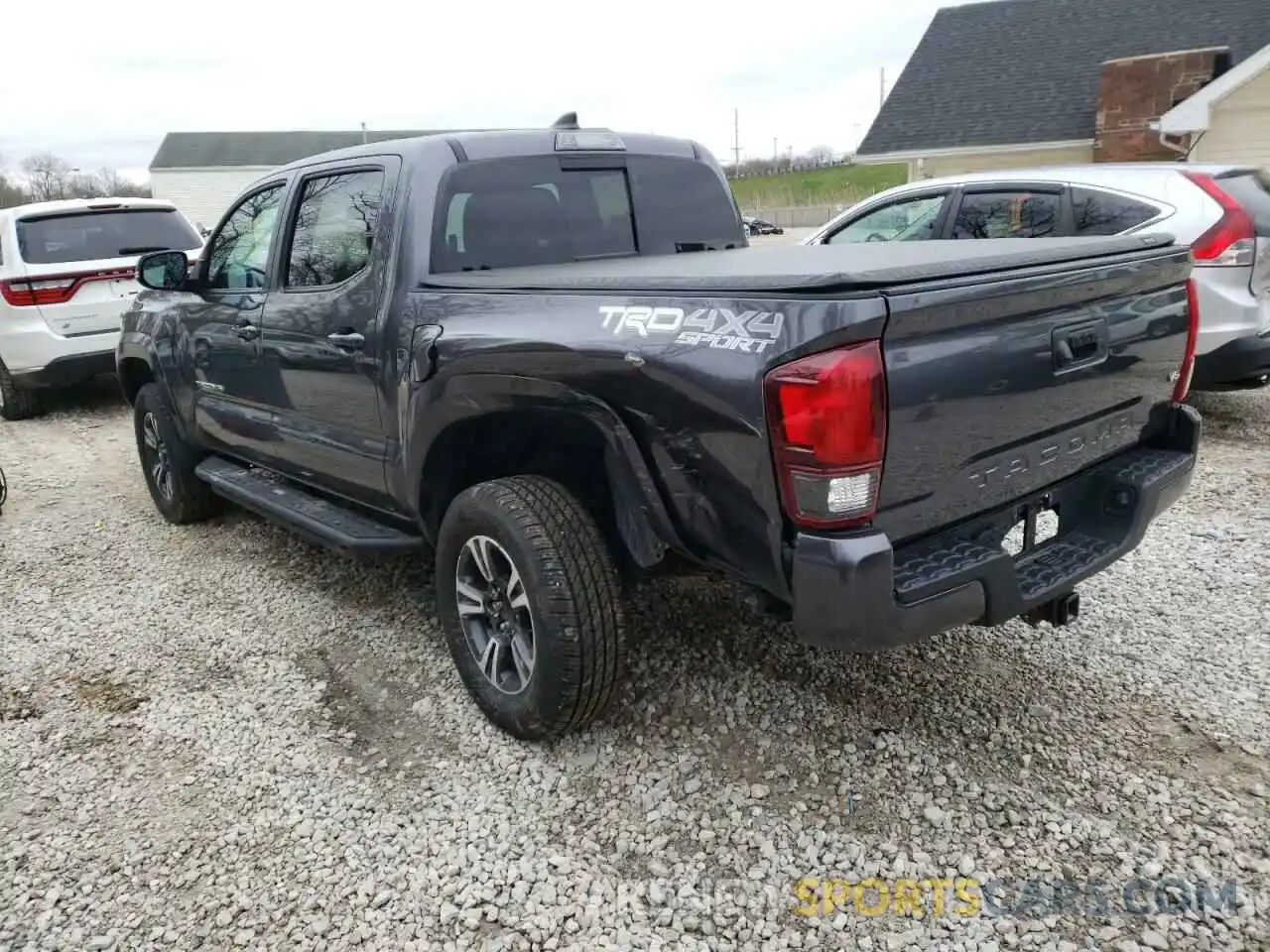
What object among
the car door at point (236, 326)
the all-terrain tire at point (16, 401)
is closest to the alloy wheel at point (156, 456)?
the car door at point (236, 326)

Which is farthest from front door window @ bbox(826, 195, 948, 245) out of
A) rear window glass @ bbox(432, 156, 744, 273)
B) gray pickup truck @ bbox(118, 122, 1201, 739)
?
gray pickup truck @ bbox(118, 122, 1201, 739)

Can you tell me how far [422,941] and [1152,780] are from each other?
211 centimetres

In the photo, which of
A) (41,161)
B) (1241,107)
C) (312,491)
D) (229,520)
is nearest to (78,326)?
(229,520)

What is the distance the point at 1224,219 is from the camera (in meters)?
5.61

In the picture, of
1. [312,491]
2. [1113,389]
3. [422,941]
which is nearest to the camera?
[422,941]

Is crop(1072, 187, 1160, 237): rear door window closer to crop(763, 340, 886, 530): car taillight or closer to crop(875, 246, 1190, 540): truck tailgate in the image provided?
crop(875, 246, 1190, 540): truck tailgate

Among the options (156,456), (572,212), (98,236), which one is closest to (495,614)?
(572,212)

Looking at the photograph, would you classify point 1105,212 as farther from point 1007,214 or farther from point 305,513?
point 305,513

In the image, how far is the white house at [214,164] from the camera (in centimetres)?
5178

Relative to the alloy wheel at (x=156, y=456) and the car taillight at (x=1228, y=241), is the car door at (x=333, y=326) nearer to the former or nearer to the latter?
the alloy wheel at (x=156, y=456)

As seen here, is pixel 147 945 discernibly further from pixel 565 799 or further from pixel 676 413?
pixel 676 413

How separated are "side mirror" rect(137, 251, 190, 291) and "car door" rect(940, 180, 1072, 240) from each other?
15.2 feet

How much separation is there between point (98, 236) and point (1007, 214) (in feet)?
23.9

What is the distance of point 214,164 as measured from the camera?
52.2 metres
